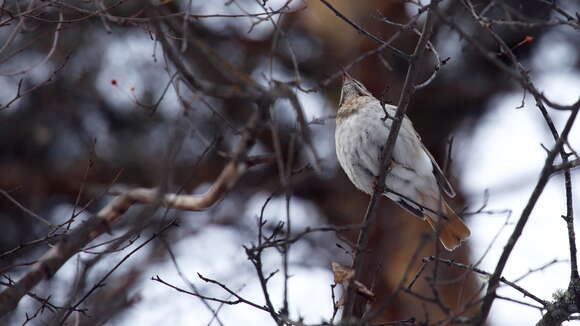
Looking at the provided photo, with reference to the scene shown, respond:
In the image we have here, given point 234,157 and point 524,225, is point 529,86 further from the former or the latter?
point 234,157

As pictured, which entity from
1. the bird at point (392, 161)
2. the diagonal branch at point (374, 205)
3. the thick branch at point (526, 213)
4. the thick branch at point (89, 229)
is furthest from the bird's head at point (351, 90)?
the thick branch at point (89, 229)

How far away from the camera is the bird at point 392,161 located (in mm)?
4973

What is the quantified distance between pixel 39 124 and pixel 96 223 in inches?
268

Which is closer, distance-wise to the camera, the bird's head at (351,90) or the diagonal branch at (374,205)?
the diagonal branch at (374,205)

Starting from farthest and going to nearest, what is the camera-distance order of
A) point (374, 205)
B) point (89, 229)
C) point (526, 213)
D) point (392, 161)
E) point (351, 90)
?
point (351, 90) < point (392, 161) < point (374, 205) < point (526, 213) < point (89, 229)

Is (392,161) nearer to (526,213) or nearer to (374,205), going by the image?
(374,205)

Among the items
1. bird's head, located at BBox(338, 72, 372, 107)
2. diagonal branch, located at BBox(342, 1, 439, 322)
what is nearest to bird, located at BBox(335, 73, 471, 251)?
bird's head, located at BBox(338, 72, 372, 107)

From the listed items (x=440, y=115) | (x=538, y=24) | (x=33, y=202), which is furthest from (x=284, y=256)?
(x=440, y=115)

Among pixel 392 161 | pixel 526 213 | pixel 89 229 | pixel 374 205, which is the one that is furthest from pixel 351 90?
pixel 89 229

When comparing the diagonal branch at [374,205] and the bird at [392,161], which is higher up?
the bird at [392,161]

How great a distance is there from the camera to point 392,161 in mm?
5074

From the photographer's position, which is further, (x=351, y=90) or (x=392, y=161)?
(x=351, y=90)

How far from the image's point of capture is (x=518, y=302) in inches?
128

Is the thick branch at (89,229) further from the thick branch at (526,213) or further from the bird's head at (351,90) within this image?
the bird's head at (351,90)
